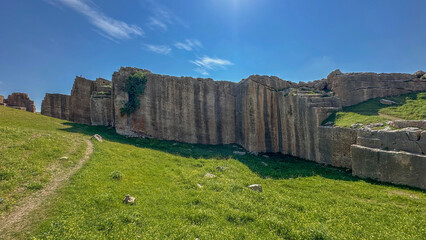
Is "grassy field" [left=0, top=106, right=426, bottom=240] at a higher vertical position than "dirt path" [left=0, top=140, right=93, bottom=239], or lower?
lower

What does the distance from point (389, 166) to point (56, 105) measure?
43.0 meters

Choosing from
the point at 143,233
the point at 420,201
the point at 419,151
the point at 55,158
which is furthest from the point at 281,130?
the point at 55,158

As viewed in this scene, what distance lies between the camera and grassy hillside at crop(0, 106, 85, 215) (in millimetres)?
7742

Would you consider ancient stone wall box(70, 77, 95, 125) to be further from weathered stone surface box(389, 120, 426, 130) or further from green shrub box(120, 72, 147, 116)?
weathered stone surface box(389, 120, 426, 130)

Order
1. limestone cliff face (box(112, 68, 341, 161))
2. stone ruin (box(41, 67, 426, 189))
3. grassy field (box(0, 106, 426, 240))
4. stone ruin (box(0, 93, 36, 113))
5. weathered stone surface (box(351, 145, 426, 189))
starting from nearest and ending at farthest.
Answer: grassy field (box(0, 106, 426, 240)) < weathered stone surface (box(351, 145, 426, 189)) < stone ruin (box(41, 67, 426, 189)) < limestone cliff face (box(112, 68, 341, 161)) < stone ruin (box(0, 93, 36, 113))

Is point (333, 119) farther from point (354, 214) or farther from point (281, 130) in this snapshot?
point (354, 214)

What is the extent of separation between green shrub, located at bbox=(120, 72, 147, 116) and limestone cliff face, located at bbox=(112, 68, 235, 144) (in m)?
0.58

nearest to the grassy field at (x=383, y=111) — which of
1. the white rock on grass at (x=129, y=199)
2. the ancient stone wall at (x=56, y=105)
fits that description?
the white rock on grass at (x=129, y=199)

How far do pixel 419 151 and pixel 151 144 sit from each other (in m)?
23.4

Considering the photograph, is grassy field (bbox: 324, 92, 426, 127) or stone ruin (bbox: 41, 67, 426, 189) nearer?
grassy field (bbox: 324, 92, 426, 127)

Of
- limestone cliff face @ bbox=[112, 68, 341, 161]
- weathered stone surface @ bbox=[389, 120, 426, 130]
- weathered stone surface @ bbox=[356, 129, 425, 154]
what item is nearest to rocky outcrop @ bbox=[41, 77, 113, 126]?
limestone cliff face @ bbox=[112, 68, 341, 161]

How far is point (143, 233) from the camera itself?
622 cm

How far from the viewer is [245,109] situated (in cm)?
2495

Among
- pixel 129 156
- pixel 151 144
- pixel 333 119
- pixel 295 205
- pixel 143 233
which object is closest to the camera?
pixel 143 233
